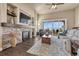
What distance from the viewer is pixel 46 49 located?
2230 millimetres

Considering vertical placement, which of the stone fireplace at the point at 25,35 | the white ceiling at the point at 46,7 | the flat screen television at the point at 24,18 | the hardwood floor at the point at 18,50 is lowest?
the hardwood floor at the point at 18,50

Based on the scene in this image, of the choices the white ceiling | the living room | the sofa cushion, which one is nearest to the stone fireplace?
the living room

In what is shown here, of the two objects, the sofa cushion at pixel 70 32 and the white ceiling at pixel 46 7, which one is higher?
the white ceiling at pixel 46 7

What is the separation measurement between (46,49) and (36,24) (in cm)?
60

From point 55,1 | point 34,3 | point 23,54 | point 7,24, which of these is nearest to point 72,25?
point 55,1


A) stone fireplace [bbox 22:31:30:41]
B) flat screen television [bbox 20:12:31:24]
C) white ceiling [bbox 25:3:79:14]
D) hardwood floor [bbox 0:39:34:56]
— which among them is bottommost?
hardwood floor [bbox 0:39:34:56]

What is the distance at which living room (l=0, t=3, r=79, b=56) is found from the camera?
2.16m

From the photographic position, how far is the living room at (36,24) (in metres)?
2.16

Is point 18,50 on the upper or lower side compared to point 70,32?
lower

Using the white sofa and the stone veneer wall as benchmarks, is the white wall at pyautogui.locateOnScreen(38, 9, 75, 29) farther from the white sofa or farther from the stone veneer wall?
the stone veneer wall

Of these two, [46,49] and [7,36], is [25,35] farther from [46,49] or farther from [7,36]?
[46,49]

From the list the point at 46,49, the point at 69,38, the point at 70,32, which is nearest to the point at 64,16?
the point at 70,32

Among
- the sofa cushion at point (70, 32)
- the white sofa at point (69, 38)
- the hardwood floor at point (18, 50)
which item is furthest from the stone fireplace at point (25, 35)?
the sofa cushion at point (70, 32)

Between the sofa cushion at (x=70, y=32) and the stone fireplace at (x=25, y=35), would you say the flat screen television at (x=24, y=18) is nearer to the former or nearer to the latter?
the stone fireplace at (x=25, y=35)
